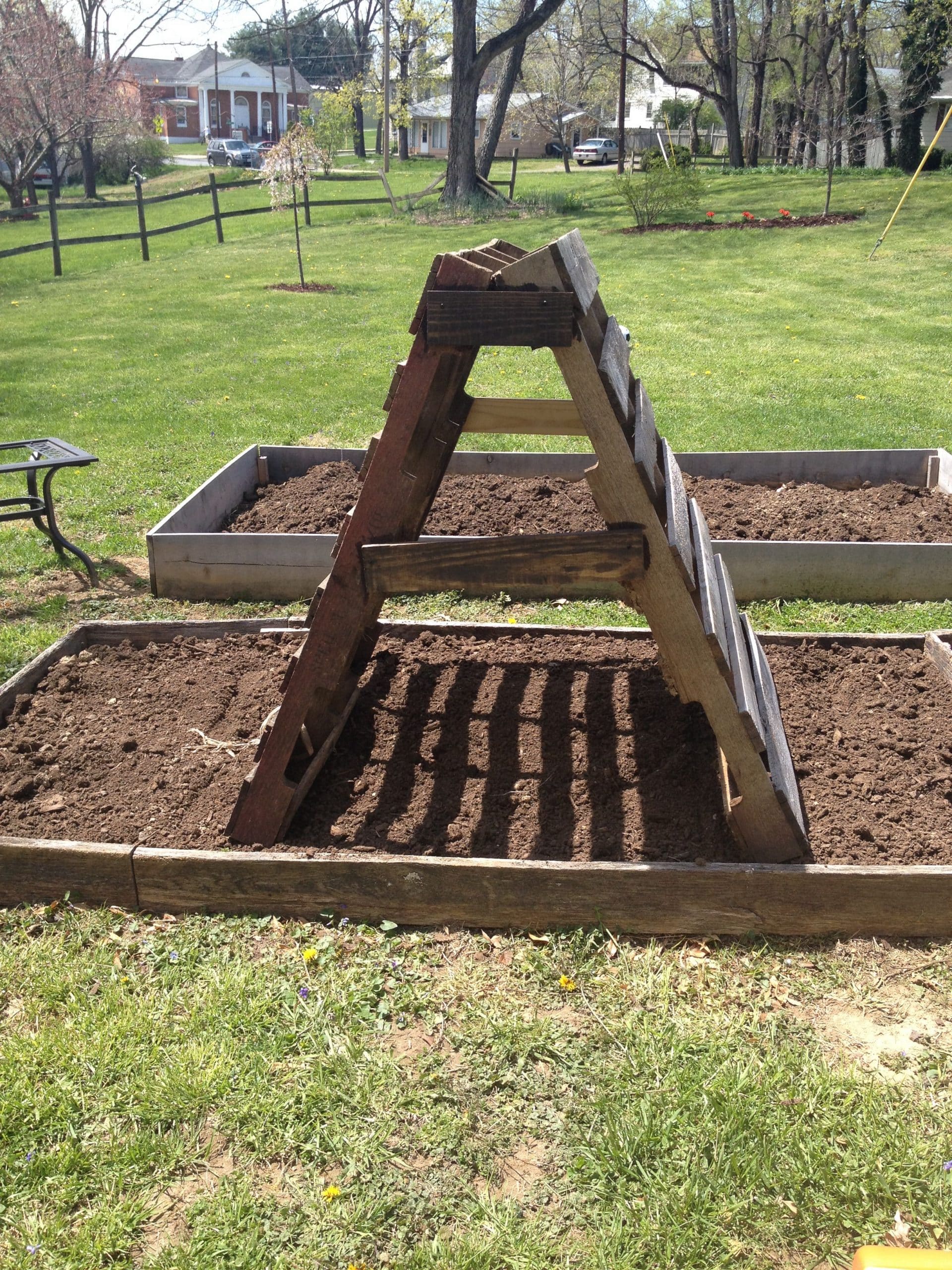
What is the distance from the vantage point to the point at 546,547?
3178mm

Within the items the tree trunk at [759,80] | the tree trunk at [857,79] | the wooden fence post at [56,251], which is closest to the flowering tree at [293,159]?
the wooden fence post at [56,251]

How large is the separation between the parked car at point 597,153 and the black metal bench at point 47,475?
4711 cm

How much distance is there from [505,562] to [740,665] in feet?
2.85

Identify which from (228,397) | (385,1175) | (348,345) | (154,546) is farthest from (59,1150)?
(348,345)

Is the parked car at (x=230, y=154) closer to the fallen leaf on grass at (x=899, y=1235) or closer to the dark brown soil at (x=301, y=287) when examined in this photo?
the dark brown soil at (x=301, y=287)

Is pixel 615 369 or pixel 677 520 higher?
pixel 615 369

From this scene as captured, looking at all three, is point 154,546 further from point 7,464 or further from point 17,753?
point 17,753

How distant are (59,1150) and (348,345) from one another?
11974 millimetres

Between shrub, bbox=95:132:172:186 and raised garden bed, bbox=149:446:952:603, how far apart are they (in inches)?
1637

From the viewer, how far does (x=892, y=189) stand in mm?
25656

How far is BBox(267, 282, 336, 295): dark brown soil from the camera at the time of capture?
18016 millimetres

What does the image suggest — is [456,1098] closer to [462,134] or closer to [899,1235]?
[899,1235]

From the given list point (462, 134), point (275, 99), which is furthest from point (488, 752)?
point (275, 99)

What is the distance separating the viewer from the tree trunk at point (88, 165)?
3850cm
